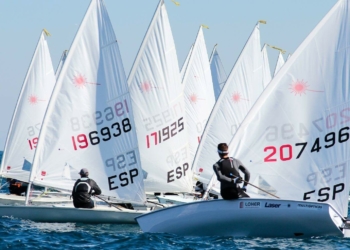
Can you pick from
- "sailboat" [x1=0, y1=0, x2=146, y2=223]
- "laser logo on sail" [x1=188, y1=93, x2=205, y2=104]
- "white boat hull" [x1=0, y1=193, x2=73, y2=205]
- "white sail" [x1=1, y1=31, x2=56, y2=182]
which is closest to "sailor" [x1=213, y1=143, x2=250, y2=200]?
"sailboat" [x1=0, y1=0, x2=146, y2=223]

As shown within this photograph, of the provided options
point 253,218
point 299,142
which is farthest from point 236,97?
point 253,218

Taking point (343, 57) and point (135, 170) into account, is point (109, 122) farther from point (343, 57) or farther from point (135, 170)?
point (343, 57)

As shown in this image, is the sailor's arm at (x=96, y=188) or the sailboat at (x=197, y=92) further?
the sailboat at (x=197, y=92)

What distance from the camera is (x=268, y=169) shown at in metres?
17.7

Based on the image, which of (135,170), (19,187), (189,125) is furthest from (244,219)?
(189,125)

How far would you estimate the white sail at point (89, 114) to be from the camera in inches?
827

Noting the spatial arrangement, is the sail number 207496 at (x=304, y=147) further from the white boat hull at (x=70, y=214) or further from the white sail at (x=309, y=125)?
the white boat hull at (x=70, y=214)

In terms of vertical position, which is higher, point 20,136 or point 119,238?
point 20,136

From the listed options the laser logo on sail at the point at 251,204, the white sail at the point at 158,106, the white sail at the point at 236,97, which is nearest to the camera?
the laser logo on sail at the point at 251,204

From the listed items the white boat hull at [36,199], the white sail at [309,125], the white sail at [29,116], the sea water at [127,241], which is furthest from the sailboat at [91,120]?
the white sail at [29,116]

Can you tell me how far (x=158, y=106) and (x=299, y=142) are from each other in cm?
696

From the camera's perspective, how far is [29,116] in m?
28.2

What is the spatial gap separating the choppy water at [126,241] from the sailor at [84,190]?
1312mm

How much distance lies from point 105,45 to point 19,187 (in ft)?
23.1
